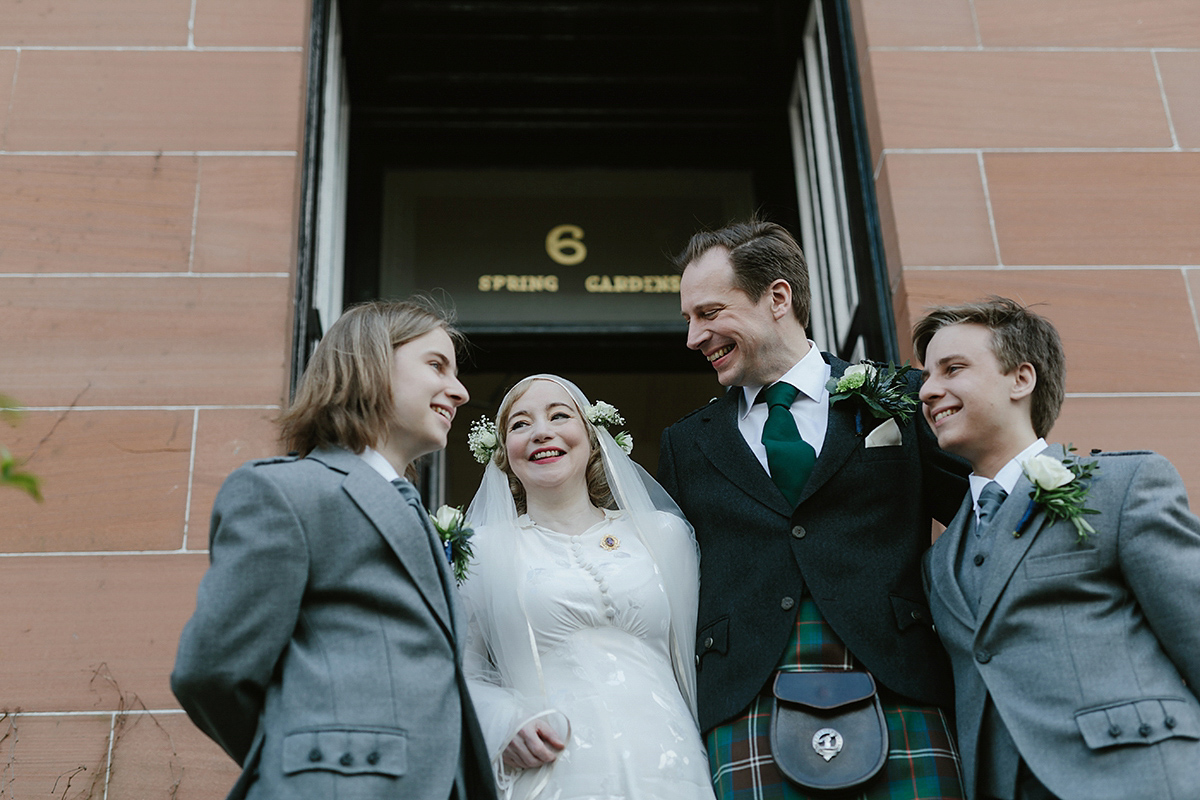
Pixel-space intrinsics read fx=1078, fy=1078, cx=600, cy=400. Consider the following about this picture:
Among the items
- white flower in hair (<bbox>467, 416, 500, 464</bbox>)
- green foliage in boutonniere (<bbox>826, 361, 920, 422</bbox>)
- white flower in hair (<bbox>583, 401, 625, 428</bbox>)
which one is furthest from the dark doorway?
green foliage in boutonniere (<bbox>826, 361, 920, 422</bbox>)

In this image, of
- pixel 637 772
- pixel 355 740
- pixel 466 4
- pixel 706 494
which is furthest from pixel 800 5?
pixel 355 740

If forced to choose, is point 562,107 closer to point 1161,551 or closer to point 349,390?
point 349,390

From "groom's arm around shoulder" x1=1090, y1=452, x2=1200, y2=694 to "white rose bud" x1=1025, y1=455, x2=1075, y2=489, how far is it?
102mm

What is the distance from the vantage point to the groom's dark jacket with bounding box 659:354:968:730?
266 cm

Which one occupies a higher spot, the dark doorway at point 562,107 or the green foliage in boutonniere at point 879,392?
the dark doorway at point 562,107

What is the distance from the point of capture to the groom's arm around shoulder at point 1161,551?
88.4 inches

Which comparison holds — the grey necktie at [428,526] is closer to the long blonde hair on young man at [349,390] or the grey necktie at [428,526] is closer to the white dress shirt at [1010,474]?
the long blonde hair on young man at [349,390]

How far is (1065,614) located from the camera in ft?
7.66

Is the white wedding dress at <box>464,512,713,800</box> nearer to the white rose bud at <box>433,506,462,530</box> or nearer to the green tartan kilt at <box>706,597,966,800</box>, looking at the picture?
the green tartan kilt at <box>706,597,966,800</box>

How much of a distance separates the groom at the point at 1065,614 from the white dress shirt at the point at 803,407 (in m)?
0.43

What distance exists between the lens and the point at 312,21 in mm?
4688

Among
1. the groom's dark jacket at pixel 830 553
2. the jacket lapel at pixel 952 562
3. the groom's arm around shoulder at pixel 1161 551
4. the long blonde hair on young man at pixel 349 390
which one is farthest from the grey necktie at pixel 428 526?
the groom's arm around shoulder at pixel 1161 551

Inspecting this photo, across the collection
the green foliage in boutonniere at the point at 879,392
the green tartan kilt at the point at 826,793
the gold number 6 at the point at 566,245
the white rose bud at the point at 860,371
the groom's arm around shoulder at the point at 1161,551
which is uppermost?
the gold number 6 at the point at 566,245

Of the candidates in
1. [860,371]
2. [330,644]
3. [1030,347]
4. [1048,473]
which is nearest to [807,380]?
[860,371]
